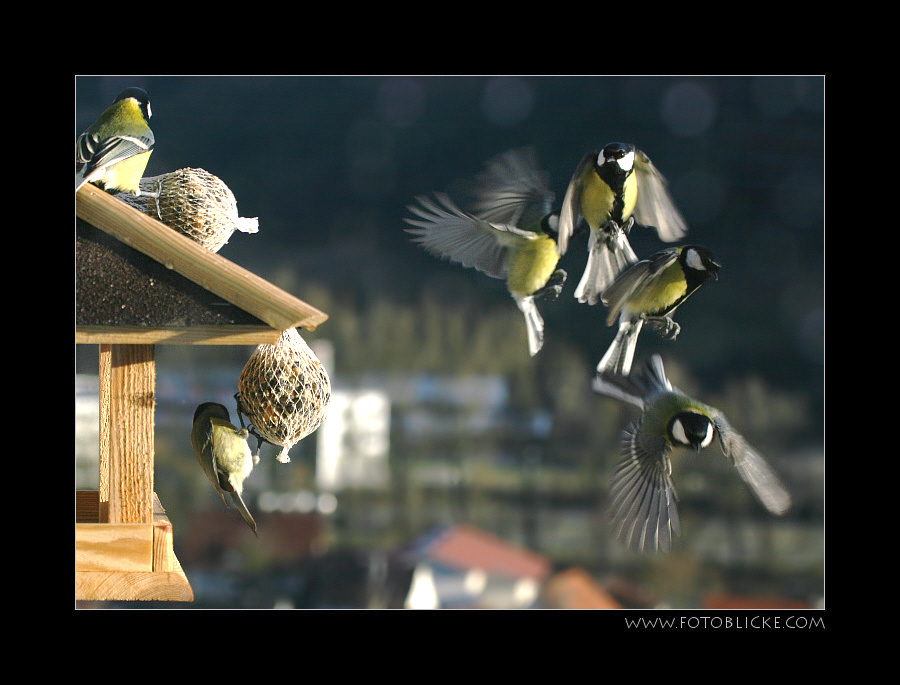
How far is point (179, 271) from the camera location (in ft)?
3.48

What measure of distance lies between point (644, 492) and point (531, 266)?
42cm

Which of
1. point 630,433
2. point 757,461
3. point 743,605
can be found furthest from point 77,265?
point 743,605

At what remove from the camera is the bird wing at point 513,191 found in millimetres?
1409

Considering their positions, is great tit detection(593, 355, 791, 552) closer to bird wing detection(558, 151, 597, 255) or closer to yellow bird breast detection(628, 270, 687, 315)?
yellow bird breast detection(628, 270, 687, 315)

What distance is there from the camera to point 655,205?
1293mm

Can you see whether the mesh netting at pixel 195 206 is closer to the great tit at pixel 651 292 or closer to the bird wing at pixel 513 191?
the bird wing at pixel 513 191

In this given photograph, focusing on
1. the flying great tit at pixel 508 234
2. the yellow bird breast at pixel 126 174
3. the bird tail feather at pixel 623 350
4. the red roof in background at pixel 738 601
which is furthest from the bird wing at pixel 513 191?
the red roof in background at pixel 738 601

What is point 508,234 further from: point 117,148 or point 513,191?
point 117,148

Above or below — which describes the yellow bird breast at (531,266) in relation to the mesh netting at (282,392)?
above

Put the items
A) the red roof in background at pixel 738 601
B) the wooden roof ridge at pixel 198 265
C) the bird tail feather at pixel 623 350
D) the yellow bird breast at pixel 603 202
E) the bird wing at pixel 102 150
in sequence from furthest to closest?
the red roof in background at pixel 738 601
the bird tail feather at pixel 623 350
the yellow bird breast at pixel 603 202
the bird wing at pixel 102 150
the wooden roof ridge at pixel 198 265

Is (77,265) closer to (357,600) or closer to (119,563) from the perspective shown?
(119,563)

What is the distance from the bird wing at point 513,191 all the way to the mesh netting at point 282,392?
41cm

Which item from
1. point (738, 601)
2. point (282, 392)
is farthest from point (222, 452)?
point (738, 601)
